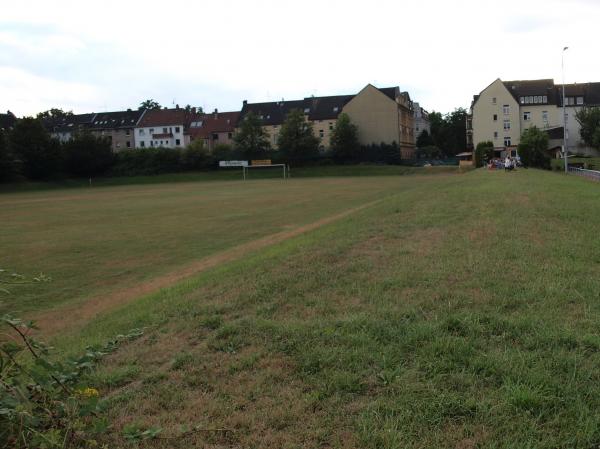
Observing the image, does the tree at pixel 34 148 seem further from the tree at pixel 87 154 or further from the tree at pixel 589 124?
the tree at pixel 589 124

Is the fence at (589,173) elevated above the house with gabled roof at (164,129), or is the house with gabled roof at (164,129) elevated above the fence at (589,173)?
the house with gabled roof at (164,129)

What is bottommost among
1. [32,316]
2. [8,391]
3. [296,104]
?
[32,316]

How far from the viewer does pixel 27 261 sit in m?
16.1

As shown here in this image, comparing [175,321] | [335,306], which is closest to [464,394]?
[335,306]

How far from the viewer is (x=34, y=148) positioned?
8569 cm

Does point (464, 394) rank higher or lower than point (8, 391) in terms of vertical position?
lower

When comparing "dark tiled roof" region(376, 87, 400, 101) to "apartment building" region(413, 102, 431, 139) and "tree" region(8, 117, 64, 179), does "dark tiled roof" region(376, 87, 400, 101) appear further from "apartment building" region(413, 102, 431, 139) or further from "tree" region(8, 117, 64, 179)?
"tree" region(8, 117, 64, 179)

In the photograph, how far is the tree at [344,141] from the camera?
9525 centimetres

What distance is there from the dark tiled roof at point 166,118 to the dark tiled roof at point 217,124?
3.47m

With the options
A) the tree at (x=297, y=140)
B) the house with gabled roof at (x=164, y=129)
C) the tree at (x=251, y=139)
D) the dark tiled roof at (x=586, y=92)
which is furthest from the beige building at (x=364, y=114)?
the dark tiled roof at (x=586, y=92)

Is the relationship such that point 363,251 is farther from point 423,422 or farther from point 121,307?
point 423,422

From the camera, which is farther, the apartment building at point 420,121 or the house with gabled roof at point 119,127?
the apartment building at point 420,121

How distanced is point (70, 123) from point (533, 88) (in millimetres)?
107361

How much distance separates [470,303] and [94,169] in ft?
320
